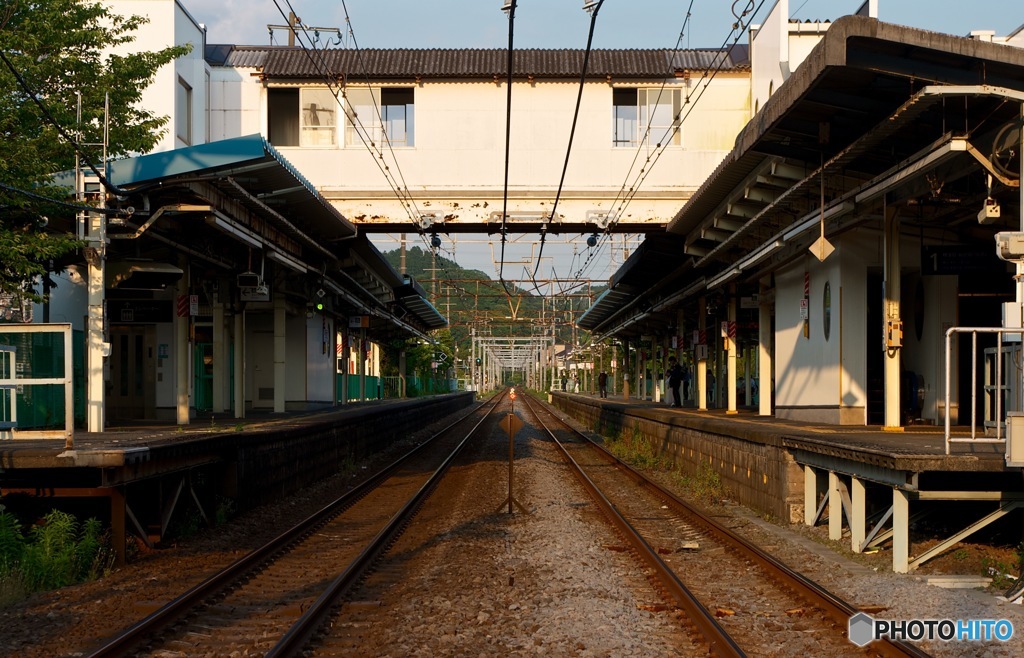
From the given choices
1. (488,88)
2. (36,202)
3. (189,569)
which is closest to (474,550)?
(189,569)

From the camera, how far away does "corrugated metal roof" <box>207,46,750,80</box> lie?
23.8 metres

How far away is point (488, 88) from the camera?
24000 millimetres

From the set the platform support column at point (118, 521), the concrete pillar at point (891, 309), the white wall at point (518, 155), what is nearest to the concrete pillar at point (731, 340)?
the white wall at point (518, 155)

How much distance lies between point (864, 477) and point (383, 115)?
54.8ft

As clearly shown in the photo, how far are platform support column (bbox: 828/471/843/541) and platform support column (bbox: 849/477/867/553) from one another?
61 cm

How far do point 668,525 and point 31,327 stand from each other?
7.49m

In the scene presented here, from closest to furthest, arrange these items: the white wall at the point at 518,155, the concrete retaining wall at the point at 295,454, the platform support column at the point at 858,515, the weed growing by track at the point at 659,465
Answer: the platform support column at the point at 858,515
the concrete retaining wall at the point at 295,454
the weed growing by track at the point at 659,465
the white wall at the point at 518,155

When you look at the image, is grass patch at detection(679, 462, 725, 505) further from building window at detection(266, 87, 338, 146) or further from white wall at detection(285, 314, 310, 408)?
white wall at detection(285, 314, 310, 408)

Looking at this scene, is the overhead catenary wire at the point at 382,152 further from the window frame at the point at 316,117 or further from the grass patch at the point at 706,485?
the grass patch at the point at 706,485

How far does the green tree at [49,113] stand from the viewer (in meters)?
14.0

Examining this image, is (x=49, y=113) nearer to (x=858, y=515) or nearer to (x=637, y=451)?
(x=858, y=515)

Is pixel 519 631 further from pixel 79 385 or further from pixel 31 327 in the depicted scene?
pixel 79 385

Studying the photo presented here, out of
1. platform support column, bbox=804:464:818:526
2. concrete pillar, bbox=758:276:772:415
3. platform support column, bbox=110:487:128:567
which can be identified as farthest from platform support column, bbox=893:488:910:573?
concrete pillar, bbox=758:276:772:415

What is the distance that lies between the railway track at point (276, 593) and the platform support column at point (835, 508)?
4.69 meters
